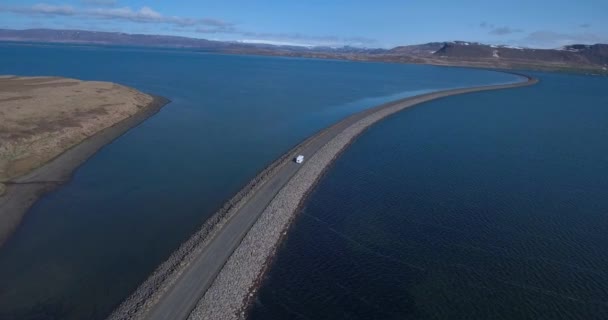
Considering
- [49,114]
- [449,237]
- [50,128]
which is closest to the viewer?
[449,237]

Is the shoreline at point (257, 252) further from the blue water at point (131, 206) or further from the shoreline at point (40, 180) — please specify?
the shoreline at point (40, 180)

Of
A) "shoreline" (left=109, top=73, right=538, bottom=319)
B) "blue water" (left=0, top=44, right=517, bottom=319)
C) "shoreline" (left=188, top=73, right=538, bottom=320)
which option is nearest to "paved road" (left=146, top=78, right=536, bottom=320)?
"shoreline" (left=109, top=73, right=538, bottom=319)

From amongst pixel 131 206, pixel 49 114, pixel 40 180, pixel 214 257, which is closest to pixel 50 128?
pixel 49 114

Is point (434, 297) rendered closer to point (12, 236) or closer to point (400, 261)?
point (400, 261)

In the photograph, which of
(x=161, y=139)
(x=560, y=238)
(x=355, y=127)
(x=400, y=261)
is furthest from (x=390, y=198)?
(x=161, y=139)

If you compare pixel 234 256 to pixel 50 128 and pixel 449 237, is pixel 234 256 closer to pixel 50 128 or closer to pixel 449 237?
pixel 449 237

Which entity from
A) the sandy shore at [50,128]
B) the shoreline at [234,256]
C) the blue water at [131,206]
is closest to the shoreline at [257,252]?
the shoreline at [234,256]
